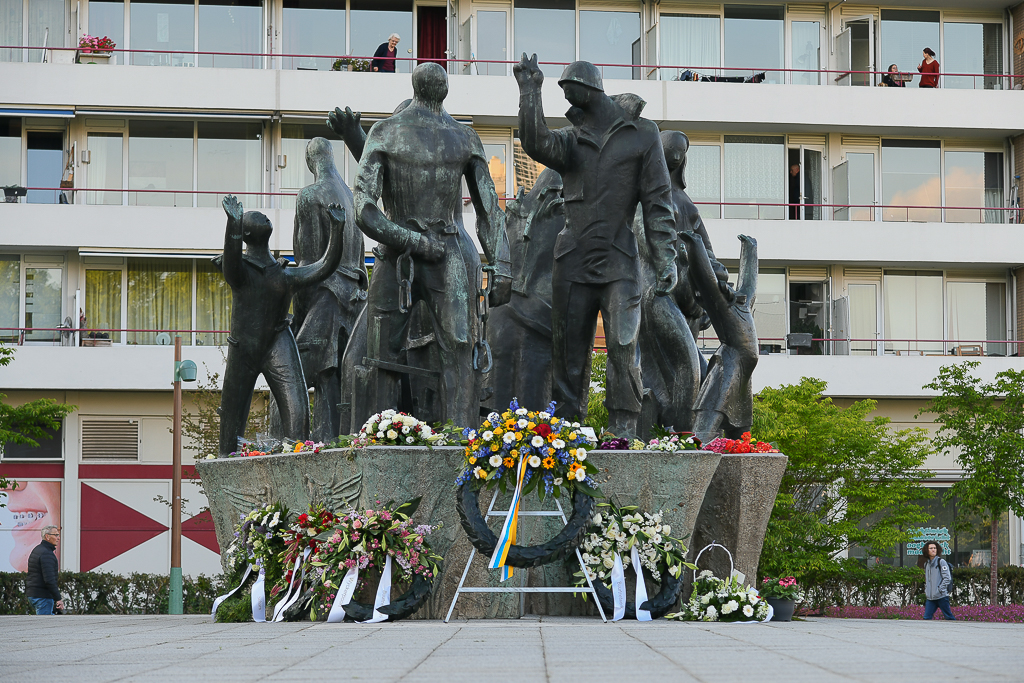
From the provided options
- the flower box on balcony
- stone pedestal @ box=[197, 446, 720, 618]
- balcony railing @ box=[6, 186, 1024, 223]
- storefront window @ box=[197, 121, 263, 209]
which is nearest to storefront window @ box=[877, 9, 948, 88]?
balcony railing @ box=[6, 186, 1024, 223]

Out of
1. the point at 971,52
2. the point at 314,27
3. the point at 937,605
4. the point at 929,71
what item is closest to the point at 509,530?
the point at 937,605

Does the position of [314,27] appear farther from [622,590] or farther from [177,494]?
[622,590]

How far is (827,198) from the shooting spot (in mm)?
36281

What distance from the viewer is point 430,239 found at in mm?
10828

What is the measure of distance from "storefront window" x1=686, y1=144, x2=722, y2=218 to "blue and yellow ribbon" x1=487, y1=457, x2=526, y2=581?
89.3ft

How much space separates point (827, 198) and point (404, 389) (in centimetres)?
2658

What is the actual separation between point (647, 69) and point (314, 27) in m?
8.29

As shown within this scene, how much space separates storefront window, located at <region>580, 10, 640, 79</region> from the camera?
3616 cm

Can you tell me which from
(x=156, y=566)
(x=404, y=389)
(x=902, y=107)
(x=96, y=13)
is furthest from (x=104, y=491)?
(x=404, y=389)

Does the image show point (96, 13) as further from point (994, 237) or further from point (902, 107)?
point (994, 237)

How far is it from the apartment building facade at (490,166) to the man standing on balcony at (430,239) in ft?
73.7

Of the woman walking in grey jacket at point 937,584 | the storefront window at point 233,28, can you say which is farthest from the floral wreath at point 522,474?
the storefront window at point 233,28

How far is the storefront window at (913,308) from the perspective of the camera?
36344 millimetres

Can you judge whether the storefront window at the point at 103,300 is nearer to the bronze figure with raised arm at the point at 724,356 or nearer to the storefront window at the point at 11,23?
the storefront window at the point at 11,23
